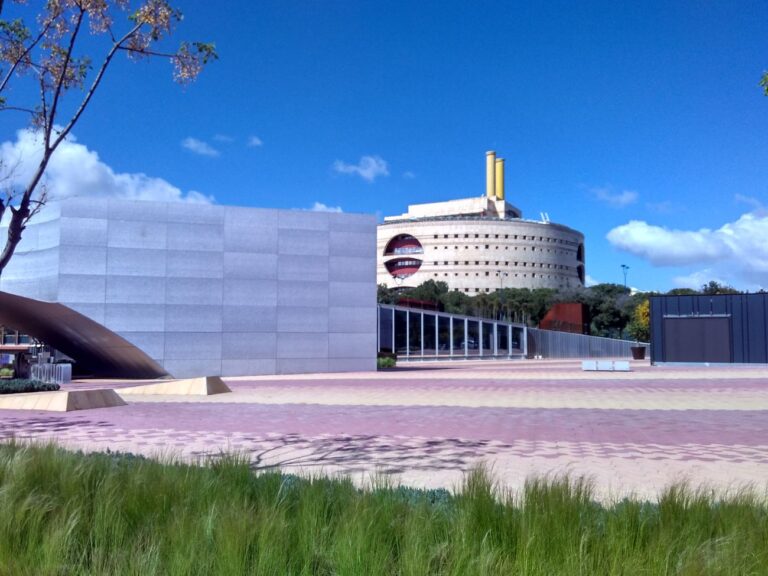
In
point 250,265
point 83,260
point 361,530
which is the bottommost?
point 361,530

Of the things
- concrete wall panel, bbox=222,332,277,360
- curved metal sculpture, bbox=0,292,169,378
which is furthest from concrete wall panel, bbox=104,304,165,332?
concrete wall panel, bbox=222,332,277,360

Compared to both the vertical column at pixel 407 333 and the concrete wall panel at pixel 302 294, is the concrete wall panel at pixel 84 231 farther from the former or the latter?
the vertical column at pixel 407 333

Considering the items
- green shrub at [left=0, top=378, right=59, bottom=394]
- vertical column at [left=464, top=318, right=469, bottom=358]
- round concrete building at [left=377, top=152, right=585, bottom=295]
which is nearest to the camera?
green shrub at [left=0, top=378, right=59, bottom=394]

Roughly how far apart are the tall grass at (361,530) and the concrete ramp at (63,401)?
417 inches

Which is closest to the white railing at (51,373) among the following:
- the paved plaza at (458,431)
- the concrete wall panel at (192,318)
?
the concrete wall panel at (192,318)

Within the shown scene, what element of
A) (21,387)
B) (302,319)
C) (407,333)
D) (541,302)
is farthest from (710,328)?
(541,302)

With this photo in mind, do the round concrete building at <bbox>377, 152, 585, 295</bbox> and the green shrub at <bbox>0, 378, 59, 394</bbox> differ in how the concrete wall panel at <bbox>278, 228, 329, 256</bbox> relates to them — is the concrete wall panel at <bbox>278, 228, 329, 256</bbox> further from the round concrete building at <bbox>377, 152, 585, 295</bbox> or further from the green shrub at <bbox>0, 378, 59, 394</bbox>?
the round concrete building at <bbox>377, 152, 585, 295</bbox>

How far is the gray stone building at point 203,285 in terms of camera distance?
2577 cm

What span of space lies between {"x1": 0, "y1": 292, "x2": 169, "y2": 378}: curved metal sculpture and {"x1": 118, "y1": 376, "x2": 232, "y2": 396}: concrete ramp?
24.3 feet

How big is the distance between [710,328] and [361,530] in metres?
33.3

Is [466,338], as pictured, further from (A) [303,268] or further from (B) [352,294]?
(A) [303,268]

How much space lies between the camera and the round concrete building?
128 meters

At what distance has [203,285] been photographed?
89.3 ft

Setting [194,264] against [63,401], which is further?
[194,264]
